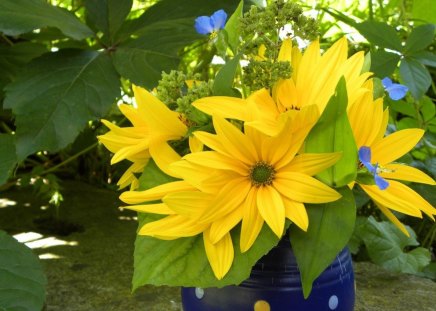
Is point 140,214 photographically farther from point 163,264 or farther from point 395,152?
point 395,152

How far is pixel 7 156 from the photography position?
100 cm

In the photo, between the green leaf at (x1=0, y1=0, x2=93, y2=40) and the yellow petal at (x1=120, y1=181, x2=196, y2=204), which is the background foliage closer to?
the green leaf at (x1=0, y1=0, x2=93, y2=40)

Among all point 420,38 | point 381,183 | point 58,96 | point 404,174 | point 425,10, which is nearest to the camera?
point 381,183

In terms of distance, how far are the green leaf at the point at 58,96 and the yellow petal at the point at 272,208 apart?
47 cm

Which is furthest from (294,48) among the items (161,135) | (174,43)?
(174,43)

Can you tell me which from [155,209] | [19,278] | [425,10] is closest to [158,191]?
[155,209]

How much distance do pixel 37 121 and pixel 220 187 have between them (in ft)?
1.55

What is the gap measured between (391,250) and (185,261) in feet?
2.38

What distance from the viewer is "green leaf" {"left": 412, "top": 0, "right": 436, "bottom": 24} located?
1521 millimetres

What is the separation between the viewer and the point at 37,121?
990 mm

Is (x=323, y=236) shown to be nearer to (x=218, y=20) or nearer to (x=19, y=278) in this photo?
(x=218, y=20)

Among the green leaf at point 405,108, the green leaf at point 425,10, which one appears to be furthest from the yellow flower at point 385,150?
the green leaf at point 425,10

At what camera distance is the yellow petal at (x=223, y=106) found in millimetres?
614

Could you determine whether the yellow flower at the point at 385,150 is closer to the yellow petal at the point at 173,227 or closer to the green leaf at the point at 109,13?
the yellow petal at the point at 173,227
